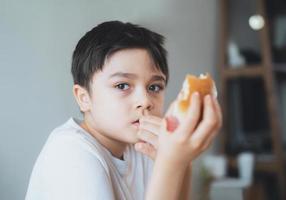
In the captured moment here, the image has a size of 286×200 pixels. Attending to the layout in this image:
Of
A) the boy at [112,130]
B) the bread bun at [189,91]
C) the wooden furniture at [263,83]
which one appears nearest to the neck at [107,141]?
the boy at [112,130]

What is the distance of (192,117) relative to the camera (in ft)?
0.88

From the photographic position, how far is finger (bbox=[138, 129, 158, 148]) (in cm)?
33

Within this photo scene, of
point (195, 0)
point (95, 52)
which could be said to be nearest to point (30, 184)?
point (95, 52)

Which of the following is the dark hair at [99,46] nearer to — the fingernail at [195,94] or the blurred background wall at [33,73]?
the blurred background wall at [33,73]

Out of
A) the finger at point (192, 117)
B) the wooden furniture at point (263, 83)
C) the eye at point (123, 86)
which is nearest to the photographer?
the finger at point (192, 117)

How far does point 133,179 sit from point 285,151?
4.10 feet

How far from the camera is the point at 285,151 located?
5.03ft

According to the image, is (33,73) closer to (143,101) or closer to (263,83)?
(143,101)

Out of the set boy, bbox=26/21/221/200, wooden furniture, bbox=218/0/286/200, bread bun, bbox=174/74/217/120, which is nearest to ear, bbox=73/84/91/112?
boy, bbox=26/21/221/200

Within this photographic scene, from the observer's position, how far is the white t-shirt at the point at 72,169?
0.33 metres

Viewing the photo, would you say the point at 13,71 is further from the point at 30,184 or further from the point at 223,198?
the point at 223,198

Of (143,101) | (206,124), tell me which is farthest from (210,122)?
(143,101)

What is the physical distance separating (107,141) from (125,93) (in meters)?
0.07

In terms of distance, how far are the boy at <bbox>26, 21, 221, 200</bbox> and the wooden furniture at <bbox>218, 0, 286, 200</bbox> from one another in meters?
1.11
